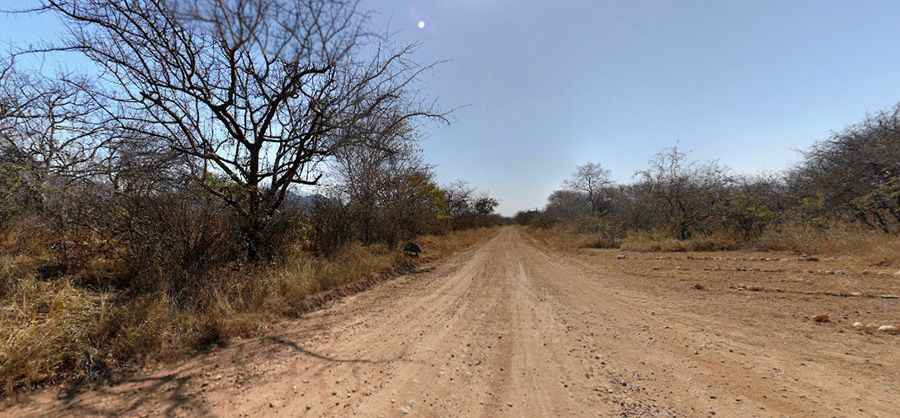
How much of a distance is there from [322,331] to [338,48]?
17.1 ft

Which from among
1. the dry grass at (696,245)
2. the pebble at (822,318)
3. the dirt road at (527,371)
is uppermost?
the dry grass at (696,245)

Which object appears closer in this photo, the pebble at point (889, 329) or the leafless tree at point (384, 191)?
the pebble at point (889, 329)

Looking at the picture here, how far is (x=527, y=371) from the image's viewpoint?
3115 mm

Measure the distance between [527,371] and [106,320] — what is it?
14.5ft

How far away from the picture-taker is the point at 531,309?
538cm

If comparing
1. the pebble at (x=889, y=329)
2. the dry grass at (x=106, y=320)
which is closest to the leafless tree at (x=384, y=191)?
the dry grass at (x=106, y=320)

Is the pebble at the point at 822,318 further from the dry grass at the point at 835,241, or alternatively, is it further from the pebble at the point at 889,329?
the dry grass at the point at 835,241

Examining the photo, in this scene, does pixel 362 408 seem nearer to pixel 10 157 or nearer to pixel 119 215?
pixel 119 215

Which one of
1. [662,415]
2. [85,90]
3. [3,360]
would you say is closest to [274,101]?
[85,90]

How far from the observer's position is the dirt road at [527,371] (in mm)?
2498

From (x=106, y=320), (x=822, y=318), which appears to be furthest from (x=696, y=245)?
(x=106, y=320)

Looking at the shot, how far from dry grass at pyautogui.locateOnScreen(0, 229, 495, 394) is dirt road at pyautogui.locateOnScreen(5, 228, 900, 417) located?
35cm

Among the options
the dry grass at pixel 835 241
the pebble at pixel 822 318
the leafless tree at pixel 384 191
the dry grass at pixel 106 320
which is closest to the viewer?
the dry grass at pixel 106 320

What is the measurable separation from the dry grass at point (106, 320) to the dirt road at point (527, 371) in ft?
1.15
